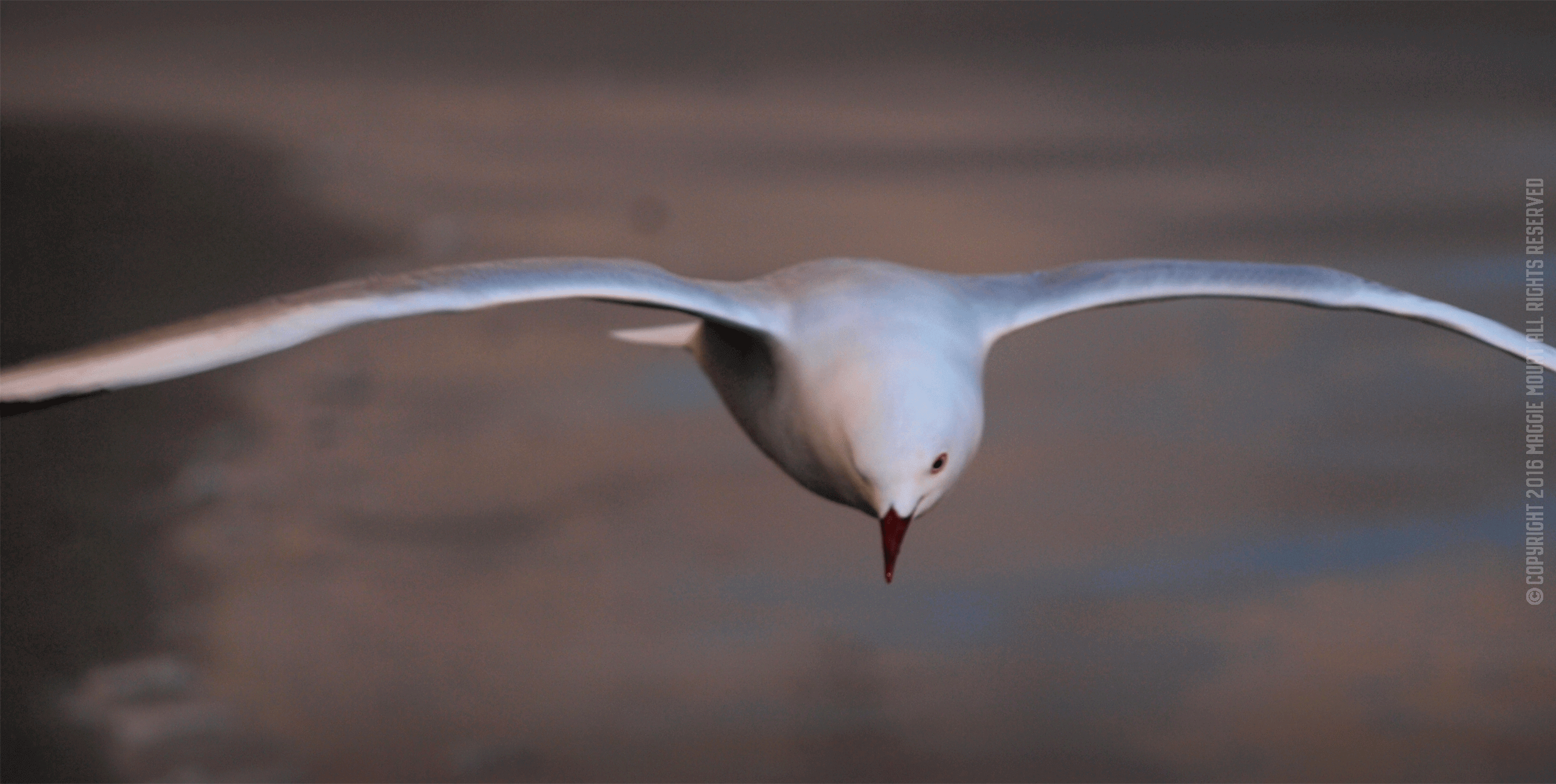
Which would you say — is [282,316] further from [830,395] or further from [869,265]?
[869,265]

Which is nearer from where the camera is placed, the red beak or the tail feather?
the red beak

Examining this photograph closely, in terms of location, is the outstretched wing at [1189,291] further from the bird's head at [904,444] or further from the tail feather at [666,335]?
the tail feather at [666,335]

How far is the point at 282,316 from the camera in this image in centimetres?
219

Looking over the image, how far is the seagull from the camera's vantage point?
7.11ft

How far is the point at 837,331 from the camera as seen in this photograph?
2.57 m

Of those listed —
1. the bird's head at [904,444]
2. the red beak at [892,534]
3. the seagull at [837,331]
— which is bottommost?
the red beak at [892,534]

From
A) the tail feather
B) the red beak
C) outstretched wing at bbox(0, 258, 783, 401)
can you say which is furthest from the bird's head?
the tail feather

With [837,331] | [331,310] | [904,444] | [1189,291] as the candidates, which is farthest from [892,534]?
[331,310]

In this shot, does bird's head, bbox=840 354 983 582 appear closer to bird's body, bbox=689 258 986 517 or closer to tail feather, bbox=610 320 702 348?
bird's body, bbox=689 258 986 517

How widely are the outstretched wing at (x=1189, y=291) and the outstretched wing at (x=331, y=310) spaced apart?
1.71 ft

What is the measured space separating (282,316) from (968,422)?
976mm

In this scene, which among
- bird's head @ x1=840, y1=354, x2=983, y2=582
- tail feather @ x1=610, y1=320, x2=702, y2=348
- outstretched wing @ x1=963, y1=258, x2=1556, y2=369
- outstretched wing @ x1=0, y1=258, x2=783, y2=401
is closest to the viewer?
outstretched wing @ x1=0, y1=258, x2=783, y2=401

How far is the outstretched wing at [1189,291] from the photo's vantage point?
9.05 ft

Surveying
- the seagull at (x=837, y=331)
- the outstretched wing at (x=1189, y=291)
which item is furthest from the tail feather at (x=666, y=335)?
the outstretched wing at (x=1189, y=291)
